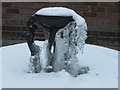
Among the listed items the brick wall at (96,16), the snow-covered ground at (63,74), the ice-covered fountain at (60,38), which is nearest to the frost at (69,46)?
the ice-covered fountain at (60,38)

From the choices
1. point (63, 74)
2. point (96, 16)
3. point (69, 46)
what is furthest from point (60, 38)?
point (96, 16)

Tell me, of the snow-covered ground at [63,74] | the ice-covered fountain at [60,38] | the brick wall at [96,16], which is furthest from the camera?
the brick wall at [96,16]

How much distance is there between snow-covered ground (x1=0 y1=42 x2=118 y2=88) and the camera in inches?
82.3

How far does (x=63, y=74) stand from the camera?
226cm

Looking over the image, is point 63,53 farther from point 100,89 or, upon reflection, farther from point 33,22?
point 100,89

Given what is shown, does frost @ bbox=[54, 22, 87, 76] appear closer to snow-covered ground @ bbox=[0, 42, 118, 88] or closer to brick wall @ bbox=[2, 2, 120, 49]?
snow-covered ground @ bbox=[0, 42, 118, 88]

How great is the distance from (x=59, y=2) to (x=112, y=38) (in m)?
1.40

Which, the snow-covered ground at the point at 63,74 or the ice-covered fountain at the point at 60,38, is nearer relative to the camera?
the snow-covered ground at the point at 63,74

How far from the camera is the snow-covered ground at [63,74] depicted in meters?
2.09

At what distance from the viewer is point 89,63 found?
2748 mm

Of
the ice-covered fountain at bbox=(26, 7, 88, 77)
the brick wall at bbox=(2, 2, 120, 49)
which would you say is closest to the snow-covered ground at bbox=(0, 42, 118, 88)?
the ice-covered fountain at bbox=(26, 7, 88, 77)

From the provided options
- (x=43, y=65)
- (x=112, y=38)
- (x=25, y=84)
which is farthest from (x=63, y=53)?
(x=112, y=38)

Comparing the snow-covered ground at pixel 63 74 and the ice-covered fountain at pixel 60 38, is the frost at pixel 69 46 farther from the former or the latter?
the snow-covered ground at pixel 63 74

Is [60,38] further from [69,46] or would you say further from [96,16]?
[96,16]
